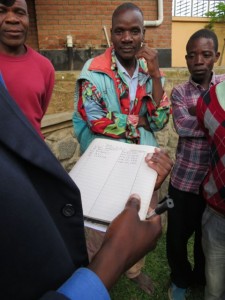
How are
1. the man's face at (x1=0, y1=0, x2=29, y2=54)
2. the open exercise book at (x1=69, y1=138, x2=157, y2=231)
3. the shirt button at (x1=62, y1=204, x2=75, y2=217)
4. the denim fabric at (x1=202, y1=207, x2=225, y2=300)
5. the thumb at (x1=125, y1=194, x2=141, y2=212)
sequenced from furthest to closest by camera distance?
the man's face at (x1=0, y1=0, x2=29, y2=54) < the denim fabric at (x1=202, y1=207, x2=225, y2=300) < the open exercise book at (x1=69, y1=138, x2=157, y2=231) < the thumb at (x1=125, y1=194, x2=141, y2=212) < the shirt button at (x1=62, y1=204, x2=75, y2=217)

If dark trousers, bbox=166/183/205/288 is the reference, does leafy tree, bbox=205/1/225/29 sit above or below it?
above

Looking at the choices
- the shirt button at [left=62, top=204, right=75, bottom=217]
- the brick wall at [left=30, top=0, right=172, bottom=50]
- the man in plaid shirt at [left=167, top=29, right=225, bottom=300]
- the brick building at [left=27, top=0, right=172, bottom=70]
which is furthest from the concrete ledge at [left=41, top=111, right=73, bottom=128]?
the brick wall at [left=30, top=0, right=172, bottom=50]

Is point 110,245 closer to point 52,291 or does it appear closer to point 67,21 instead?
point 52,291

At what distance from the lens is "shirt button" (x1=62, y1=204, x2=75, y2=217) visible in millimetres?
660

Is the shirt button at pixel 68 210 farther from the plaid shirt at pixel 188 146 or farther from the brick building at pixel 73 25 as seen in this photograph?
the brick building at pixel 73 25

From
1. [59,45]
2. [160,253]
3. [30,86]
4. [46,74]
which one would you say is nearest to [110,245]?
[30,86]

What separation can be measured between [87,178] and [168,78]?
10.6ft

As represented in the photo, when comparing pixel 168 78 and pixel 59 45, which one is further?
pixel 59 45

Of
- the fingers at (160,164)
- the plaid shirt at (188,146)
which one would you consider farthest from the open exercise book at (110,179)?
the plaid shirt at (188,146)

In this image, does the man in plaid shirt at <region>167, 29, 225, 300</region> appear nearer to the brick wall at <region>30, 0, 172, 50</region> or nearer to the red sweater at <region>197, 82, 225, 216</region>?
the red sweater at <region>197, 82, 225, 216</region>

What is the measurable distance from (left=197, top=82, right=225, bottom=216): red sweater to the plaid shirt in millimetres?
329

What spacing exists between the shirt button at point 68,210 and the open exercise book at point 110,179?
0.28 metres

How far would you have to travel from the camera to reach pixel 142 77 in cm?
198

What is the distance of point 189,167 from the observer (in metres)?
2.06
